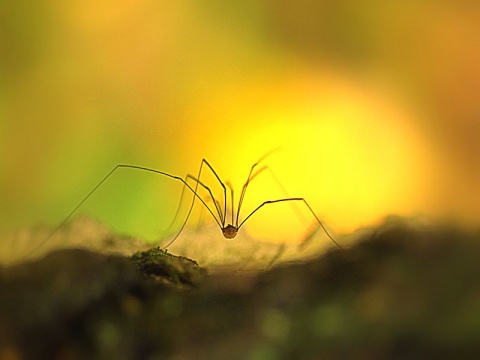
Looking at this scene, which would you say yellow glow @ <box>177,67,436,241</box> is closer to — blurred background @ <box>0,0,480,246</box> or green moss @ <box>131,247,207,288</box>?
blurred background @ <box>0,0,480,246</box>

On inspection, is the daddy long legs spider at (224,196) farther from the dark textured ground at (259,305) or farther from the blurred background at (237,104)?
the dark textured ground at (259,305)

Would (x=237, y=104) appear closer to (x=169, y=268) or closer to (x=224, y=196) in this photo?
(x=224, y=196)

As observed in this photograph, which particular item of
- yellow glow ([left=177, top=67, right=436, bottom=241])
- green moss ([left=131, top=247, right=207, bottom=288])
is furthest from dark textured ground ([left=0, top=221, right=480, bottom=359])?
yellow glow ([left=177, top=67, right=436, bottom=241])

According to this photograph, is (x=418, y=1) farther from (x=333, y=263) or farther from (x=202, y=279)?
(x=202, y=279)

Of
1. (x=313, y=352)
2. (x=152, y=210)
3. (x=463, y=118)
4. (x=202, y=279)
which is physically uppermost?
(x=463, y=118)

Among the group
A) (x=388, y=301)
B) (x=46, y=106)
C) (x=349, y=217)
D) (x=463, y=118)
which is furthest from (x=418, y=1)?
(x=46, y=106)

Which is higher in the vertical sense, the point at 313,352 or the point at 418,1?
the point at 418,1
